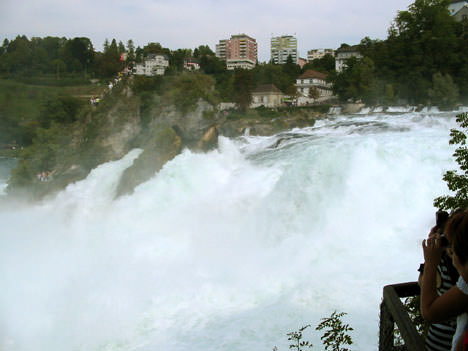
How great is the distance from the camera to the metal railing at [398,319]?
196cm

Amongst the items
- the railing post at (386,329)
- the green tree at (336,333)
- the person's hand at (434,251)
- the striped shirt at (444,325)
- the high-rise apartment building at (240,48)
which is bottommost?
the green tree at (336,333)

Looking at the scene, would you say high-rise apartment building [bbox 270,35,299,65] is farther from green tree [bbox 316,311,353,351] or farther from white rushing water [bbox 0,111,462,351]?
green tree [bbox 316,311,353,351]

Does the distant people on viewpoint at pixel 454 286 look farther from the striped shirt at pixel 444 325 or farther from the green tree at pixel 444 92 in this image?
the green tree at pixel 444 92

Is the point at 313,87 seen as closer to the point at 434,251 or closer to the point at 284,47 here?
the point at 434,251

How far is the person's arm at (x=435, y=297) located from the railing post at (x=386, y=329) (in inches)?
23.4

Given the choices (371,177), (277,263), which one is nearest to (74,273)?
(277,263)

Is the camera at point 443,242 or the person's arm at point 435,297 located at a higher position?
the camera at point 443,242

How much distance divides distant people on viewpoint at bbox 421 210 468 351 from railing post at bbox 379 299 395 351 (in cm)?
60

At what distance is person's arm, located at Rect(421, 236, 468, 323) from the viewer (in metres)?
1.66

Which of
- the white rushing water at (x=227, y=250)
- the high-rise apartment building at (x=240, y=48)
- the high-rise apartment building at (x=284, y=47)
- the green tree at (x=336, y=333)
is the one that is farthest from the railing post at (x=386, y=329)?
the high-rise apartment building at (x=284, y=47)

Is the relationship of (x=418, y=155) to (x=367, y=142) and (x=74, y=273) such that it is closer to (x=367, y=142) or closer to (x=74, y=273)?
(x=367, y=142)

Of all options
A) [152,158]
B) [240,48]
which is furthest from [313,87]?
[240,48]

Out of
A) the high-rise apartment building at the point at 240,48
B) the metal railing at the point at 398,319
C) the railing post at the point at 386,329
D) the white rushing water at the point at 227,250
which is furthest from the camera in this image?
the high-rise apartment building at the point at 240,48

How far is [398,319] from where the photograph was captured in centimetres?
212
